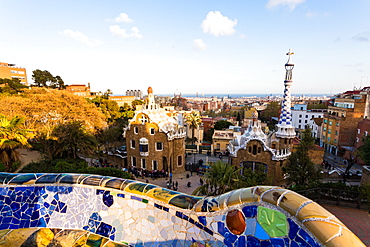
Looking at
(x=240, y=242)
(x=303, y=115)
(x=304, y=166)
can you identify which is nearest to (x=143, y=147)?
(x=304, y=166)

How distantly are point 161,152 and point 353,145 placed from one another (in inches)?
1373

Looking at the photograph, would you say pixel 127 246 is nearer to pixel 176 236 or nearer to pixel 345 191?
pixel 176 236

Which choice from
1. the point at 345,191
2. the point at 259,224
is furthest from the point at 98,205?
the point at 345,191

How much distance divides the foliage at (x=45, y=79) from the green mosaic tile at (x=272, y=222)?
5460 centimetres

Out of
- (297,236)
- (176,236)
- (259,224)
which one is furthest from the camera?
(176,236)

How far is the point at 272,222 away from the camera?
9.26ft

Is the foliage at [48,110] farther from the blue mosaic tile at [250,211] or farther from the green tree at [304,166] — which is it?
the blue mosaic tile at [250,211]

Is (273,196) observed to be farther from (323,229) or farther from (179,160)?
(179,160)

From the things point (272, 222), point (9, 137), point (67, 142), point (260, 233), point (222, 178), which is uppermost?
point (272, 222)

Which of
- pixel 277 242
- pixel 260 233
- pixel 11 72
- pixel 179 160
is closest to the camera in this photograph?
pixel 277 242

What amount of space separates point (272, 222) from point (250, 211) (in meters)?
0.30

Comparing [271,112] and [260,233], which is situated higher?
[260,233]

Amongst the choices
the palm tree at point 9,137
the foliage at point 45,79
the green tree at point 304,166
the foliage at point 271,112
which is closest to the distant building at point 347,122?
the green tree at point 304,166

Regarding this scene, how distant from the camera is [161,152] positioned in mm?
24312
